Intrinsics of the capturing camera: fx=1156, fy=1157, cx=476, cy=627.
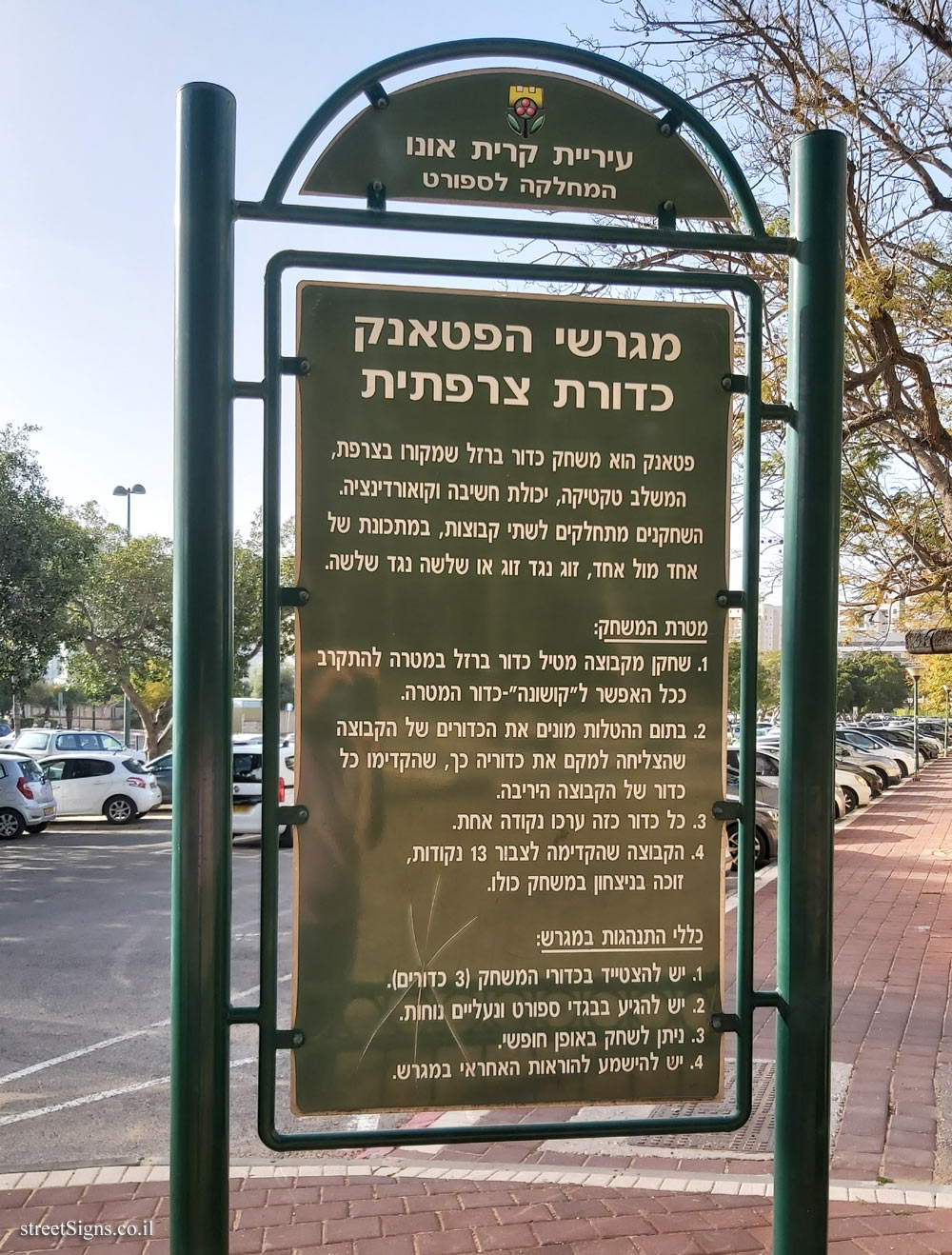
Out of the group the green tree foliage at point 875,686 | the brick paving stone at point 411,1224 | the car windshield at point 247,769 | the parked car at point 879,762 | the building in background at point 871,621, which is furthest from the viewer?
the green tree foliage at point 875,686

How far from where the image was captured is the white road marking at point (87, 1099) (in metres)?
6.11

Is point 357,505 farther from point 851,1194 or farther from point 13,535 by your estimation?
point 13,535

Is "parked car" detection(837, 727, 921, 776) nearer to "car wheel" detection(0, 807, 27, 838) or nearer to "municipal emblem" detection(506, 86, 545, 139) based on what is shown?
"car wheel" detection(0, 807, 27, 838)

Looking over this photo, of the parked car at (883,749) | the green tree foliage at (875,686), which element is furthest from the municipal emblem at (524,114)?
the green tree foliage at (875,686)

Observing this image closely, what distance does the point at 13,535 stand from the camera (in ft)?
75.6

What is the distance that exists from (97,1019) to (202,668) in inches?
256

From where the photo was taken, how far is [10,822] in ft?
70.5

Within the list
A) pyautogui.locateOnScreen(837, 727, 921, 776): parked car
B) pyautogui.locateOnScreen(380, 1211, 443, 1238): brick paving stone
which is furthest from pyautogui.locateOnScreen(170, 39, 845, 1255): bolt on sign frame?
pyautogui.locateOnScreen(837, 727, 921, 776): parked car

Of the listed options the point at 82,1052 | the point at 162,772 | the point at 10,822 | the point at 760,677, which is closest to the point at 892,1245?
the point at 82,1052

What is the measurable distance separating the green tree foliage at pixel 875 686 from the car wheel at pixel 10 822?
70349 mm

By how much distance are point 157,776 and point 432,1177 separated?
2432 centimetres

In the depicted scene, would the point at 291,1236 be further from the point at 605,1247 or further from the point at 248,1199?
the point at 605,1247

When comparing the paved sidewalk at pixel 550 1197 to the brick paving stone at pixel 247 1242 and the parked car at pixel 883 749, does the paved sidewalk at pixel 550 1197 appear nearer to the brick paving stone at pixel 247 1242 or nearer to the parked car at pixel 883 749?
the brick paving stone at pixel 247 1242

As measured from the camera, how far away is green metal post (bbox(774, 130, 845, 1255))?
2.76 m
